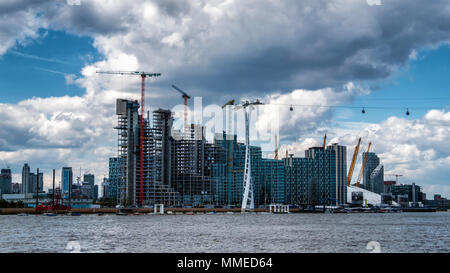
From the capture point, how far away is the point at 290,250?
44.3m

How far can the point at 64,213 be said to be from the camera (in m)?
170

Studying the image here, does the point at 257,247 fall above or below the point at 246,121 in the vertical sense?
below

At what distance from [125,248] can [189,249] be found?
570cm
